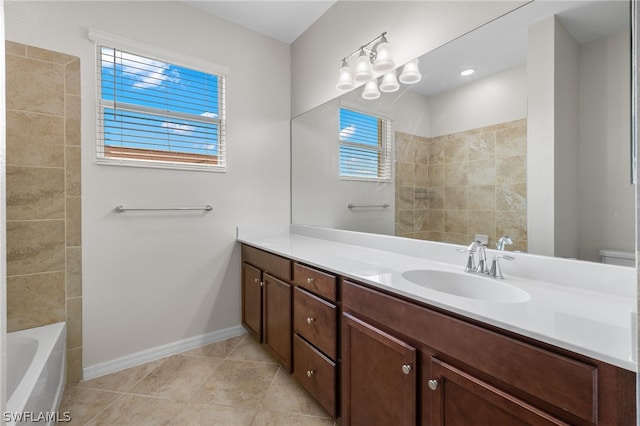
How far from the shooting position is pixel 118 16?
1905mm

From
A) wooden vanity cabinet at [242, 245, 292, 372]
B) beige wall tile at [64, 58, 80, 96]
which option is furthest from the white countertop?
beige wall tile at [64, 58, 80, 96]

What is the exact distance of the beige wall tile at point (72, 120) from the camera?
174cm

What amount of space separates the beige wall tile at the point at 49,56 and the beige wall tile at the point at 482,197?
96.2 inches

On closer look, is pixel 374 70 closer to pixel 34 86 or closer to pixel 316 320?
pixel 316 320

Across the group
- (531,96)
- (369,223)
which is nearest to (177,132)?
(369,223)

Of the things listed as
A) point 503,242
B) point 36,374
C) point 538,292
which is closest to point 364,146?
point 503,242

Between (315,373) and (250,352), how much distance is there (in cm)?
86

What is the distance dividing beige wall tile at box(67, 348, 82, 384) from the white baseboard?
1.1 inches

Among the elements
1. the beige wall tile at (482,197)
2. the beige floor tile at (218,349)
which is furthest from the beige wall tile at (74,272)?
the beige wall tile at (482,197)

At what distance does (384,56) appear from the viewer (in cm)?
172

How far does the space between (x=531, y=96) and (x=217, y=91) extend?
2.11 meters

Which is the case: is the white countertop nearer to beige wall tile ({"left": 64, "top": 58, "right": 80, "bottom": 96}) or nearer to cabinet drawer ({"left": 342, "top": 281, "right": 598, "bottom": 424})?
cabinet drawer ({"left": 342, "top": 281, "right": 598, "bottom": 424})

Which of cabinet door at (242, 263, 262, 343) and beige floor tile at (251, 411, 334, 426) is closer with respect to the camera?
beige floor tile at (251, 411, 334, 426)

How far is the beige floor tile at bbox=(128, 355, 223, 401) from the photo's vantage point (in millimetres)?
1706
